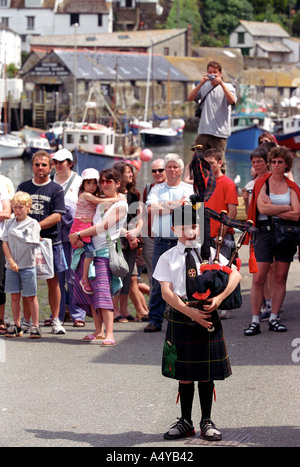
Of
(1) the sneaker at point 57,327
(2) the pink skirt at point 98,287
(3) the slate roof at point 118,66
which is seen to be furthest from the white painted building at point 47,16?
(2) the pink skirt at point 98,287

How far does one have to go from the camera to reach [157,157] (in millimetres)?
63531

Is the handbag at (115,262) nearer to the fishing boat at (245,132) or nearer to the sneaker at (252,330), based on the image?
the sneaker at (252,330)

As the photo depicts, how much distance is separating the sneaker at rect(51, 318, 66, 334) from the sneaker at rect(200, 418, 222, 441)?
4.09m

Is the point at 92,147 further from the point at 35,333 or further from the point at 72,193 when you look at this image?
the point at 35,333

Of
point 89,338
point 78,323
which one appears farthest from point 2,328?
point 89,338

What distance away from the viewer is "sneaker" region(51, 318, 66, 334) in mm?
10039

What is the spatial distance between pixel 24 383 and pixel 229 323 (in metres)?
3.03

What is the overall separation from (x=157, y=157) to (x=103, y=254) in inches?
2139

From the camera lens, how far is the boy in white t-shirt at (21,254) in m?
9.56

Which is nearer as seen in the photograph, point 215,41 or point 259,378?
point 259,378

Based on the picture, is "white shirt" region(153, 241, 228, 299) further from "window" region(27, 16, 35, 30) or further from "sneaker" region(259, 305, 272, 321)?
"window" region(27, 16, 35, 30)
